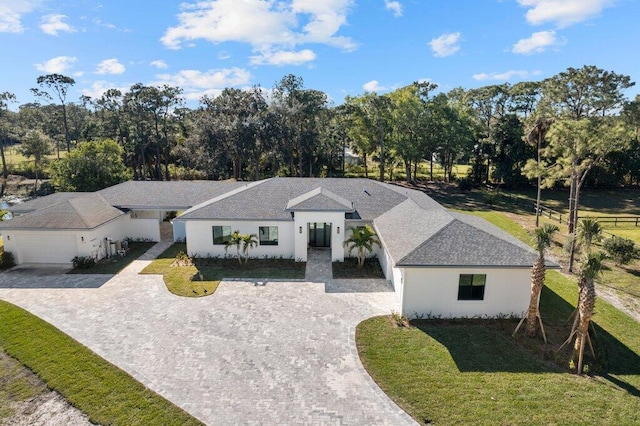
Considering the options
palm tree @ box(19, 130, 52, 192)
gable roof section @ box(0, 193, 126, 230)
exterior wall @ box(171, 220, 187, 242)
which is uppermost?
palm tree @ box(19, 130, 52, 192)

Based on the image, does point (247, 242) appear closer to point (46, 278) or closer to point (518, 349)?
point (46, 278)

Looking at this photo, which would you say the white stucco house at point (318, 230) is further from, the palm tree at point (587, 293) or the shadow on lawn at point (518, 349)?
the palm tree at point (587, 293)

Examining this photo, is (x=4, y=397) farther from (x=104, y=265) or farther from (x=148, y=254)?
(x=148, y=254)

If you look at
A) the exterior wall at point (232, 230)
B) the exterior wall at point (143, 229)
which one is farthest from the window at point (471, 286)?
the exterior wall at point (143, 229)

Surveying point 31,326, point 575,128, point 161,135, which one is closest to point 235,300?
point 31,326

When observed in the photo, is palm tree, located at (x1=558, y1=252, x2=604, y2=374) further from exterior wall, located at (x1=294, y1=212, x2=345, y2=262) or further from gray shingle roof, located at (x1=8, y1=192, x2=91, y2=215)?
gray shingle roof, located at (x1=8, y1=192, x2=91, y2=215)

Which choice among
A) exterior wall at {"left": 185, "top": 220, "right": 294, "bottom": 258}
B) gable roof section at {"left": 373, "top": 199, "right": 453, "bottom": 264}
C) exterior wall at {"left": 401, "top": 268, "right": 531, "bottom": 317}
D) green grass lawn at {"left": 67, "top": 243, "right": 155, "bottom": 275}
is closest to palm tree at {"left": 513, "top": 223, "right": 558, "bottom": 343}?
exterior wall at {"left": 401, "top": 268, "right": 531, "bottom": 317}

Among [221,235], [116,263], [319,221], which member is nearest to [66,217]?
[116,263]
